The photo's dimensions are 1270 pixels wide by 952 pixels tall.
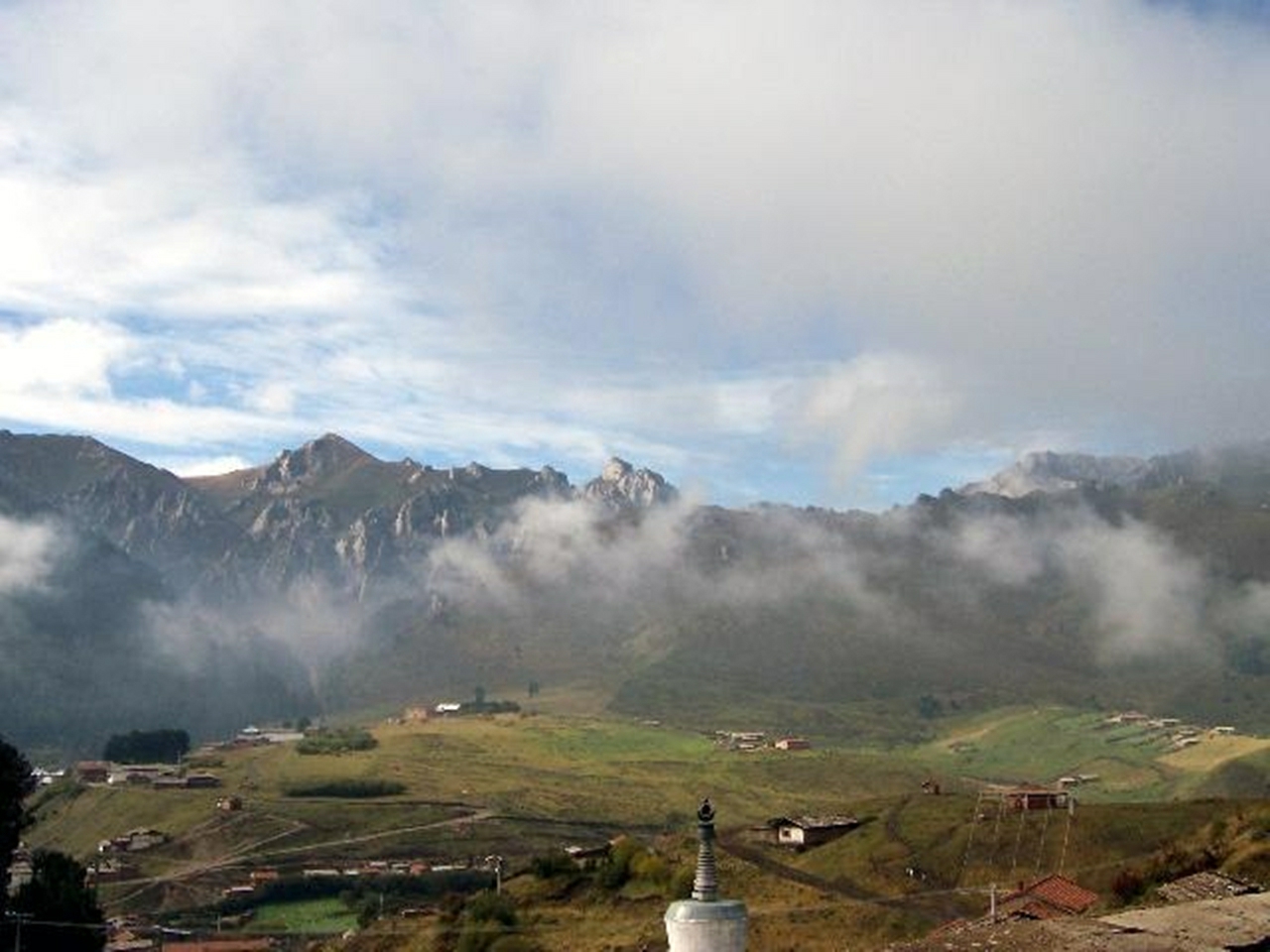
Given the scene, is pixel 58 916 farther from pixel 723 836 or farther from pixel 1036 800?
pixel 1036 800

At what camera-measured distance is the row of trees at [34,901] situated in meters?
65.4

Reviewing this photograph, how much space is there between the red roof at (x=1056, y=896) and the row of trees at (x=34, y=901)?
48.5 metres

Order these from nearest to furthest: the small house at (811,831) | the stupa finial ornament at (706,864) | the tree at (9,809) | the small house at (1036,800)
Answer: the stupa finial ornament at (706,864) → the tree at (9,809) → the small house at (1036,800) → the small house at (811,831)

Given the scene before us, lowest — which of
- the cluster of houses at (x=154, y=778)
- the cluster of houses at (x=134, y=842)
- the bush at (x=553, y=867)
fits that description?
the cluster of houses at (x=134, y=842)

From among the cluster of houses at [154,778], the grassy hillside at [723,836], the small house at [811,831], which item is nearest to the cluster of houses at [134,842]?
the grassy hillside at [723,836]

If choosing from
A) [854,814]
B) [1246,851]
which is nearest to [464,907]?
[854,814]

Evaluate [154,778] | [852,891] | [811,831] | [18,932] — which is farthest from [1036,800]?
[154,778]

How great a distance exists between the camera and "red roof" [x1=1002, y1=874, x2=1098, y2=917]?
194 ft

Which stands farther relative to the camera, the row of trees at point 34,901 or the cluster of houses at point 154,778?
the cluster of houses at point 154,778

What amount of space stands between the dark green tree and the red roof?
159 feet

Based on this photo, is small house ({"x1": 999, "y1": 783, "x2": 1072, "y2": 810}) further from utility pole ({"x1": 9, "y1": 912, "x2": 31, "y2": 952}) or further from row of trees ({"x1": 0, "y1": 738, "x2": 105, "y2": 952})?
utility pole ({"x1": 9, "y1": 912, "x2": 31, "y2": 952})

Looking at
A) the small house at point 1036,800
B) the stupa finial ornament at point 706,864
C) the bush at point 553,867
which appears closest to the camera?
the stupa finial ornament at point 706,864

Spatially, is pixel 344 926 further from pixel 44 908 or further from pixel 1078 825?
pixel 1078 825

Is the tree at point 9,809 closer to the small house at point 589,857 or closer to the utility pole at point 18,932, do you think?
the utility pole at point 18,932
